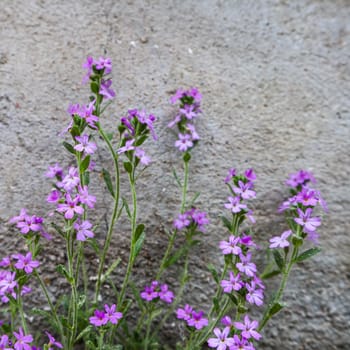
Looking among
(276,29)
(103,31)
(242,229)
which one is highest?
(276,29)

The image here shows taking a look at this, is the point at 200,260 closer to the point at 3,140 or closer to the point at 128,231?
the point at 128,231

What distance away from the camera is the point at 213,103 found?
2.36 m

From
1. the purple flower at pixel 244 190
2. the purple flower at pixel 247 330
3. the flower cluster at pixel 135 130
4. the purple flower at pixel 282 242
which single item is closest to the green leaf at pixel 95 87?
the flower cluster at pixel 135 130

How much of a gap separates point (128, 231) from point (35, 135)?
58 cm

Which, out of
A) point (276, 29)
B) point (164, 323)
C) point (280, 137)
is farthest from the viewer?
point (276, 29)

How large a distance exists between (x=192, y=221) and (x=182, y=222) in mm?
48

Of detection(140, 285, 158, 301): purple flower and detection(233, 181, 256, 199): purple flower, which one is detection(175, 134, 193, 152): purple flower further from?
detection(140, 285, 158, 301): purple flower

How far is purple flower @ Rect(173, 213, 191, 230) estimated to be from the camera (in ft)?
6.66

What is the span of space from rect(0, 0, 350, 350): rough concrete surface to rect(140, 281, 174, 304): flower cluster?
20 cm

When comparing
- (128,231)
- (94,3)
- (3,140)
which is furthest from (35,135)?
(94,3)

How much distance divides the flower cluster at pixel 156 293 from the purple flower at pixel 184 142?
22.2 inches

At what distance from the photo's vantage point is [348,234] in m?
2.19

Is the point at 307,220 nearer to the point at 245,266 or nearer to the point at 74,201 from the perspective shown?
the point at 245,266

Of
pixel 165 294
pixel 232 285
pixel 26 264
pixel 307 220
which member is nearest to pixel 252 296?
pixel 232 285
